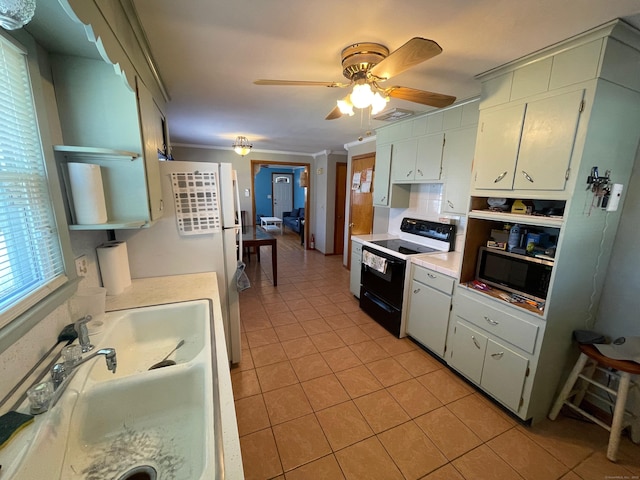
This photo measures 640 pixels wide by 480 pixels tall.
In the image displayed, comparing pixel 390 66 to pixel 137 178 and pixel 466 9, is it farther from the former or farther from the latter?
pixel 137 178

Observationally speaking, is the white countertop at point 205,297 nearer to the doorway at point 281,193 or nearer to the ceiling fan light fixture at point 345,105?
the ceiling fan light fixture at point 345,105

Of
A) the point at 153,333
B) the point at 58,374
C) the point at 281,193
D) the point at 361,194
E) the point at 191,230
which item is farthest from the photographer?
the point at 281,193

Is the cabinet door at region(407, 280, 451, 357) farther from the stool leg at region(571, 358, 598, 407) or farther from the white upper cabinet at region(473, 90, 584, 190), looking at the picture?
the white upper cabinet at region(473, 90, 584, 190)

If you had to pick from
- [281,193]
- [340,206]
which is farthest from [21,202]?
[281,193]

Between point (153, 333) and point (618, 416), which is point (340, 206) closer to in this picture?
point (153, 333)

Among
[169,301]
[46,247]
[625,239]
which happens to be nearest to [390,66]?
[46,247]

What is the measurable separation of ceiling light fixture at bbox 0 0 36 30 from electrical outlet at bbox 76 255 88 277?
3.65ft

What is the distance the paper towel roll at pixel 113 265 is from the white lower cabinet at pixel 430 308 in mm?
2336

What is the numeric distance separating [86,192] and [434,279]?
242 cm

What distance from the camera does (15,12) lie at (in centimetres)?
56

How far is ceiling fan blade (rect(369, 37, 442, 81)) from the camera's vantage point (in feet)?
3.50

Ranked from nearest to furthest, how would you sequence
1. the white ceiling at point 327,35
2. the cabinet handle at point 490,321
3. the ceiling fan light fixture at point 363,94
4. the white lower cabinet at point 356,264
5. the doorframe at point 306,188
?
1. the white ceiling at point 327,35
2. the ceiling fan light fixture at point 363,94
3. the cabinet handle at point 490,321
4. the white lower cabinet at point 356,264
5. the doorframe at point 306,188

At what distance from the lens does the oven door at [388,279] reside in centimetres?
262

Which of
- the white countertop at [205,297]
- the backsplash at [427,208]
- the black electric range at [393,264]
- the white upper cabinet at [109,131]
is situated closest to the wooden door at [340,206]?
the backsplash at [427,208]
